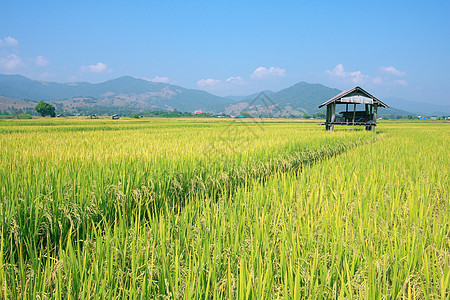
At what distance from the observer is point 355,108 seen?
59.6 feet

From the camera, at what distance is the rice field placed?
1.20m

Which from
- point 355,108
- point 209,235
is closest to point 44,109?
point 355,108

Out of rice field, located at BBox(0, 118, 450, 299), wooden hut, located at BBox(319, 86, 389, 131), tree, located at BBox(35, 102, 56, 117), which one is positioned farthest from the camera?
tree, located at BBox(35, 102, 56, 117)

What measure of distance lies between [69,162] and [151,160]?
1.07 metres

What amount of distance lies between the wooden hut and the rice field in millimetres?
13930

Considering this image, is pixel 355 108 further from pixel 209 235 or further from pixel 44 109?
pixel 44 109

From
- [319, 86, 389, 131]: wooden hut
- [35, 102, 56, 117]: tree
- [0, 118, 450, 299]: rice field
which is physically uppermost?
[35, 102, 56, 117]: tree

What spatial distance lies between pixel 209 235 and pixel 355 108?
1913 centimetres

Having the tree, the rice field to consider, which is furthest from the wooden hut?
the tree

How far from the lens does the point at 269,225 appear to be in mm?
1893

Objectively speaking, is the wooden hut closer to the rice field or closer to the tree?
the rice field

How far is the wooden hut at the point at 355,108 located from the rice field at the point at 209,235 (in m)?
13.9

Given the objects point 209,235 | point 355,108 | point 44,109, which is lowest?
point 209,235

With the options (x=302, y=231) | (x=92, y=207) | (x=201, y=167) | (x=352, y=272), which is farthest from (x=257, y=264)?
(x=201, y=167)
